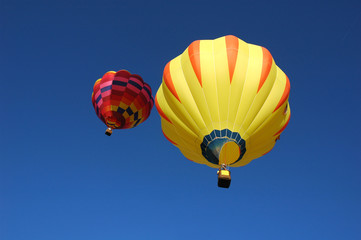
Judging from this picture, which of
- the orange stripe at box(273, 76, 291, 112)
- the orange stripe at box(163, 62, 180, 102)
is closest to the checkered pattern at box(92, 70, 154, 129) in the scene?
the orange stripe at box(163, 62, 180, 102)

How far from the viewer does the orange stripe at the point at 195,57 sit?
23.7ft

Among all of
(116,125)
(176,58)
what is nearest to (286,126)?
(176,58)

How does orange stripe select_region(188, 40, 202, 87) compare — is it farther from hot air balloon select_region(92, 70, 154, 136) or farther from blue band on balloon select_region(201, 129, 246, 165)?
hot air balloon select_region(92, 70, 154, 136)

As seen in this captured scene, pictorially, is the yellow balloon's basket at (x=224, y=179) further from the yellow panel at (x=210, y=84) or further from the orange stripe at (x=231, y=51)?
the orange stripe at (x=231, y=51)

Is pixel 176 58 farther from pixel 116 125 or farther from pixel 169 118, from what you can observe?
pixel 116 125

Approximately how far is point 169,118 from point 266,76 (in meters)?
2.65

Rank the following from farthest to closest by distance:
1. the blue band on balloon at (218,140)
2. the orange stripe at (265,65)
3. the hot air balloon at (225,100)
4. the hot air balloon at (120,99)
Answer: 1. the hot air balloon at (120,99)
2. the orange stripe at (265,65)
3. the hot air balloon at (225,100)
4. the blue band on balloon at (218,140)

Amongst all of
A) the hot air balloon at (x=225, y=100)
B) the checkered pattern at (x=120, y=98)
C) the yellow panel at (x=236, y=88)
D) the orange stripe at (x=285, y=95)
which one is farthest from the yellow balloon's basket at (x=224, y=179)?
the checkered pattern at (x=120, y=98)

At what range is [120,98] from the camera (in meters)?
11.4

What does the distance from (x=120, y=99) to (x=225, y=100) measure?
568 centimetres

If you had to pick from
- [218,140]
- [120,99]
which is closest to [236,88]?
[218,140]

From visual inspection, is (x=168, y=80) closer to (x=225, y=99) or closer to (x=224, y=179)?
(x=225, y=99)

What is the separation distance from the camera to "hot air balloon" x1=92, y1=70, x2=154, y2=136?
11.5 m

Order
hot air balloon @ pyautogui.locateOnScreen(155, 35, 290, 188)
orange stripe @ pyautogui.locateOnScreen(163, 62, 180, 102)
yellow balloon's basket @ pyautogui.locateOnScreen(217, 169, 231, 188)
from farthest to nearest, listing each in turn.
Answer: orange stripe @ pyautogui.locateOnScreen(163, 62, 180, 102), hot air balloon @ pyautogui.locateOnScreen(155, 35, 290, 188), yellow balloon's basket @ pyautogui.locateOnScreen(217, 169, 231, 188)
